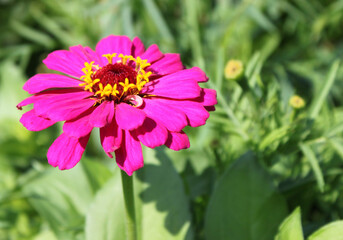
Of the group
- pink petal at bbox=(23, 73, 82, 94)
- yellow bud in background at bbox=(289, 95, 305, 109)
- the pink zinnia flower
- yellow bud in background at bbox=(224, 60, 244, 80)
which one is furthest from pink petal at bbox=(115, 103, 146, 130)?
yellow bud in background at bbox=(289, 95, 305, 109)

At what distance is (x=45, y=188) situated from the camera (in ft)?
3.22

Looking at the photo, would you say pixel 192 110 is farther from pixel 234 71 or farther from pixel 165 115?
pixel 234 71

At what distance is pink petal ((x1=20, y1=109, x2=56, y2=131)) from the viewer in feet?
1.66

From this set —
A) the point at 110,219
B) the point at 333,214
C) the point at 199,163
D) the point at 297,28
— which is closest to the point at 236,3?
the point at 297,28

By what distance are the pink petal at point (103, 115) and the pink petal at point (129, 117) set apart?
0.03 feet

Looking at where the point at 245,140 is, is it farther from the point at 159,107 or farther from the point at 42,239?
the point at 42,239

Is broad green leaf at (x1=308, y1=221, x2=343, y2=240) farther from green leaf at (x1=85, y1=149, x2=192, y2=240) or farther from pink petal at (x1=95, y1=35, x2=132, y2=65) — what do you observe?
pink petal at (x1=95, y1=35, x2=132, y2=65)

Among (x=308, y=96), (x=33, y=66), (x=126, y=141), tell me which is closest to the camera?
(x=126, y=141)

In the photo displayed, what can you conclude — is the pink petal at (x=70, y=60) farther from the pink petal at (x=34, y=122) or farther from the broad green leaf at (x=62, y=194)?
the broad green leaf at (x=62, y=194)

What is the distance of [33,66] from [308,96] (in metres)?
1.17

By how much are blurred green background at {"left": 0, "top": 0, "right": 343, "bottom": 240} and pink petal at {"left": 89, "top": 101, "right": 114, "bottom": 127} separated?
0.27m

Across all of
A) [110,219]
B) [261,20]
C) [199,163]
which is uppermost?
[261,20]

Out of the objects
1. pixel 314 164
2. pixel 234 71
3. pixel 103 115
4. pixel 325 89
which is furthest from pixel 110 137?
pixel 325 89

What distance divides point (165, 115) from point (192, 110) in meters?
0.04
